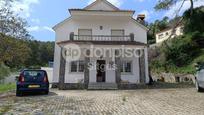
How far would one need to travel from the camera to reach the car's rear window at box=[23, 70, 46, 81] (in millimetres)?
17125

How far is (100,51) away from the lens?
25.0m

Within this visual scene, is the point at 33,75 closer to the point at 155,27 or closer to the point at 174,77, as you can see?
the point at 174,77

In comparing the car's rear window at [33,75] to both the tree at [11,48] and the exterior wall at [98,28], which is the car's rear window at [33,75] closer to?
the tree at [11,48]

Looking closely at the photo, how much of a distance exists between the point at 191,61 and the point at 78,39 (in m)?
20.1

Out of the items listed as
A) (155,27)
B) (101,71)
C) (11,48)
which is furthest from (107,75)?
(155,27)

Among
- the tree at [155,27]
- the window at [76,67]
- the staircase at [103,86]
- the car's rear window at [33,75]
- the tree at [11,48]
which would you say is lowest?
the staircase at [103,86]

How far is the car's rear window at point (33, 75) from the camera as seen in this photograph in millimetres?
17125

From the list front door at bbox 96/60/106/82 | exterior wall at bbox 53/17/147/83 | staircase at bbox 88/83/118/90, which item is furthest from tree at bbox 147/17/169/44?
staircase at bbox 88/83/118/90

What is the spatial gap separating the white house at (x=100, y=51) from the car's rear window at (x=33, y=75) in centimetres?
569

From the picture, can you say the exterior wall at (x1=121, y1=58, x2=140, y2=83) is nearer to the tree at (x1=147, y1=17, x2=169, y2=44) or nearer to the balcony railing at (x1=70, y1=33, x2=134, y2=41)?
the balcony railing at (x1=70, y1=33, x2=134, y2=41)

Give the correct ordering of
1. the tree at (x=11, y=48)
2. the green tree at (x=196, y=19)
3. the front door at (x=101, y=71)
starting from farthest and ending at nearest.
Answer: the green tree at (x=196, y=19)
the front door at (x=101, y=71)
the tree at (x=11, y=48)

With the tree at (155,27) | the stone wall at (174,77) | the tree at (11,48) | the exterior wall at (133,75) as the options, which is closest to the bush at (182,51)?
the stone wall at (174,77)

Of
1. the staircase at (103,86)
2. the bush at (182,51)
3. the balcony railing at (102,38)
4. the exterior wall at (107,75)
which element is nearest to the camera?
the staircase at (103,86)

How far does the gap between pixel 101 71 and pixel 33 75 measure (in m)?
9.81
